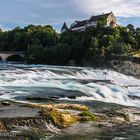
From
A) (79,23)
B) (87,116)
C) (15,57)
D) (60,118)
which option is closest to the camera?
(60,118)

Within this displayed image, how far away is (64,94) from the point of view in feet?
135

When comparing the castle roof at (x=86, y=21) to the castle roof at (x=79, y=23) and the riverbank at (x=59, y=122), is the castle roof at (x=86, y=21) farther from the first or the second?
the riverbank at (x=59, y=122)

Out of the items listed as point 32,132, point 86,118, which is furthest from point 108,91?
point 32,132

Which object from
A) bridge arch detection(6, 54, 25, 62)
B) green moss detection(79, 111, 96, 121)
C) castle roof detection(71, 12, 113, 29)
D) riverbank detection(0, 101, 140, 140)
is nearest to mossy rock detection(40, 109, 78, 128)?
riverbank detection(0, 101, 140, 140)

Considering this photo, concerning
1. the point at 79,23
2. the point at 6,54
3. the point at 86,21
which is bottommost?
the point at 6,54

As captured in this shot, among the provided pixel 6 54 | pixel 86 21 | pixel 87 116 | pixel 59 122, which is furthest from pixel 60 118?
pixel 86 21

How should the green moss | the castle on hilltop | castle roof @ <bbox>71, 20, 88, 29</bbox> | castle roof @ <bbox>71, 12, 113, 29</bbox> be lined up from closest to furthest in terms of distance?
the green moss
the castle on hilltop
castle roof @ <bbox>71, 12, 113, 29</bbox>
castle roof @ <bbox>71, 20, 88, 29</bbox>

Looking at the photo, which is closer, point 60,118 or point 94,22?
point 60,118

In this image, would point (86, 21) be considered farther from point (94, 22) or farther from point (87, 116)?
point (87, 116)

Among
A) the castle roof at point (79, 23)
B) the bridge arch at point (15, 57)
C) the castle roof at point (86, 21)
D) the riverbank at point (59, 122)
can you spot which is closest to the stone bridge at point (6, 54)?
the bridge arch at point (15, 57)

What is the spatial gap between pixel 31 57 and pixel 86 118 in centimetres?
10370

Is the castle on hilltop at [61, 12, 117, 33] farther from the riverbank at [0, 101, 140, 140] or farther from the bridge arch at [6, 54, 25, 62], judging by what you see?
the riverbank at [0, 101, 140, 140]

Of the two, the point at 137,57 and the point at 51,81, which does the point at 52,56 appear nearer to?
the point at 137,57

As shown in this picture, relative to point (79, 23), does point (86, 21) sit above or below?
above
